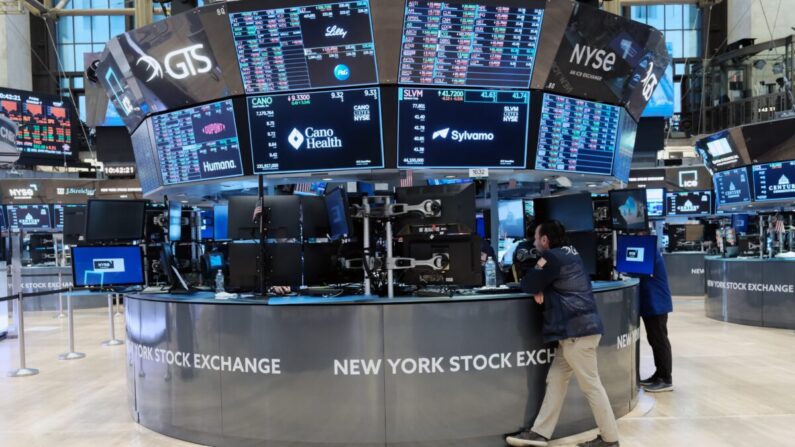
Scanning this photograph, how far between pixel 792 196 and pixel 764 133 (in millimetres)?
1071

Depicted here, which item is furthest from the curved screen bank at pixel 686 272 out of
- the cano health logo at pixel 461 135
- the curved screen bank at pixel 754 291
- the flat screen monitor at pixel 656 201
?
the cano health logo at pixel 461 135

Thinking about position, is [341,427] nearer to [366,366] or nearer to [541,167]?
[366,366]

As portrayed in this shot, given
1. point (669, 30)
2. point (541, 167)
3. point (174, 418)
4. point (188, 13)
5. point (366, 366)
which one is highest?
point (669, 30)

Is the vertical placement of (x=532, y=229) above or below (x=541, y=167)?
below

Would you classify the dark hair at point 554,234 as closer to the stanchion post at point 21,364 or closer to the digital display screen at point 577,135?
the digital display screen at point 577,135

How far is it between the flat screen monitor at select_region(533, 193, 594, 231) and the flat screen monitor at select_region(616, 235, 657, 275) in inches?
19.5

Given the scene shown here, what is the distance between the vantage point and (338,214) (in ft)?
15.1

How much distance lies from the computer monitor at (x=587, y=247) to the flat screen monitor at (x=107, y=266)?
3.95 m

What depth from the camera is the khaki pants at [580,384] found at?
13.6ft

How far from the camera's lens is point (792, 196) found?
10.3 metres

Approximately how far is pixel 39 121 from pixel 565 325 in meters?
16.4

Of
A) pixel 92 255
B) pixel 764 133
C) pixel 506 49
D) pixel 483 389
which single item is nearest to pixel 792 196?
pixel 764 133

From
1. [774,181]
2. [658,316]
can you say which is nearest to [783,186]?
[774,181]

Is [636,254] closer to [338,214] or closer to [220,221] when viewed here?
[338,214]
